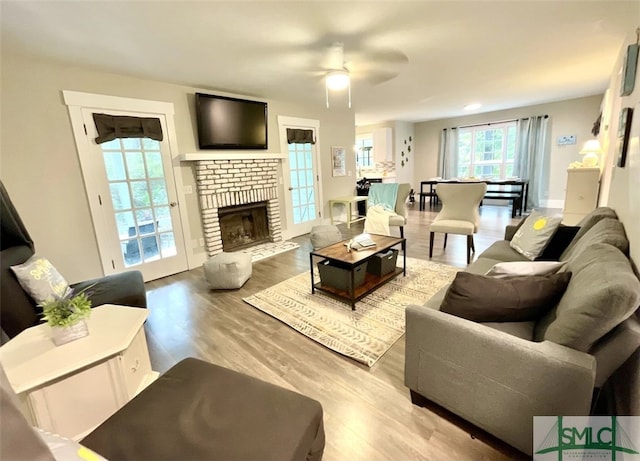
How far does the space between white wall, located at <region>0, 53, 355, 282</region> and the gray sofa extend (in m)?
3.45

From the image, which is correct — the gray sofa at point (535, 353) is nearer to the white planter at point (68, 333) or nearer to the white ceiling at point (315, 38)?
the white planter at point (68, 333)

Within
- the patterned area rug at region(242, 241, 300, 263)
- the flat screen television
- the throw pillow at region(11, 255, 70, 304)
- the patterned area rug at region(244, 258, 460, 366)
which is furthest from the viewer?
the patterned area rug at region(242, 241, 300, 263)

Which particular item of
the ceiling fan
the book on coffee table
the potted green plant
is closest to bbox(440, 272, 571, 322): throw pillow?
the book on coffee table

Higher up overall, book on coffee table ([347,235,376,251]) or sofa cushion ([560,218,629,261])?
sofa cushion ([560,218,629,261])

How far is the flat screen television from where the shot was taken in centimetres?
378

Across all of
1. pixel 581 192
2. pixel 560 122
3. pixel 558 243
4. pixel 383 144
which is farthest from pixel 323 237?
→ pixel 560 122

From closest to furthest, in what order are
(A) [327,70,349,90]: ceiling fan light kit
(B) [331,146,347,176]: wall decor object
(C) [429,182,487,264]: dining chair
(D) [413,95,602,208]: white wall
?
(A) [327,70,349,90]: ceiling fan light kit < (C) [429,182,487,264]: dining chair < (B) [331,146,347,176]: wall decor object < (D) [413,95,602,208]: white wall

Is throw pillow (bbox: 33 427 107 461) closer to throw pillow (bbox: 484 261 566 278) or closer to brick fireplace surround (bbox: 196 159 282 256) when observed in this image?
throw pillow (bbox: 484 261 566 278)

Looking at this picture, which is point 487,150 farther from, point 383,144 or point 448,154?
point 383,144

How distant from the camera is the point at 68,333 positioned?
1.46 metres

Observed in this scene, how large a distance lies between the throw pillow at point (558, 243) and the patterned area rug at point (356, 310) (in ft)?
2.98

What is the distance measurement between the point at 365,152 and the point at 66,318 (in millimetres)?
8826

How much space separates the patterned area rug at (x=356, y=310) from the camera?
2107 millimetres

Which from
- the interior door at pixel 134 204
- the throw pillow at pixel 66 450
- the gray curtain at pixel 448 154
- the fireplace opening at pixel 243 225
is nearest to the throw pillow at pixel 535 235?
the throw pillow at pixel 66 450
